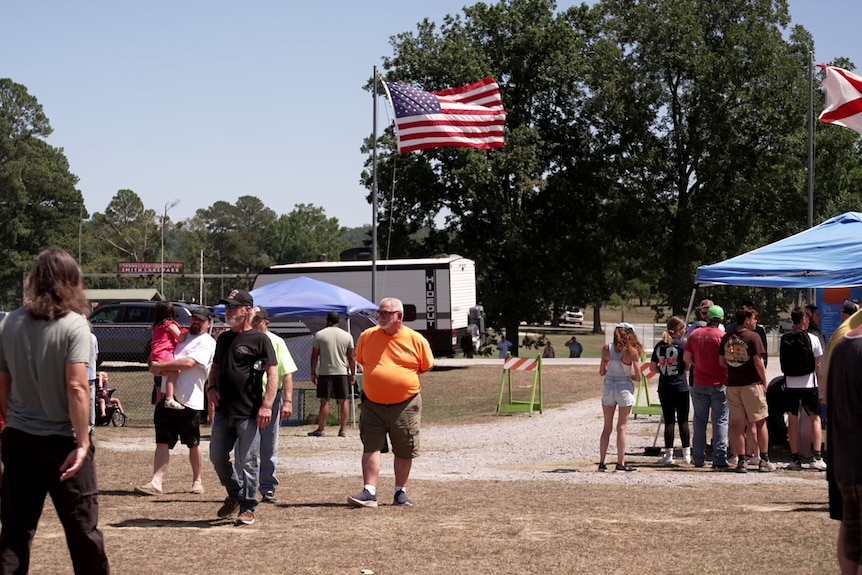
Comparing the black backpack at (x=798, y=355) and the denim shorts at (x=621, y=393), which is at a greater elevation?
the black backpack at (x=798, y=355)

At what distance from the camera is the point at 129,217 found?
142 meters

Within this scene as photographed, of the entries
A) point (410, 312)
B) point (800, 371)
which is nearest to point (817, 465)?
point (800, 371)

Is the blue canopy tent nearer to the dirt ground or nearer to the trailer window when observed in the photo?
the dirt ground

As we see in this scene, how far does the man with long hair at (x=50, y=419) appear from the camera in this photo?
215 inches

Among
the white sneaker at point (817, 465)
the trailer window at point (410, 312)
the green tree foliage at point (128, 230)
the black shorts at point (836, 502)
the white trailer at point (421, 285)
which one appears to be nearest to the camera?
the black shorts at point (836, 502)

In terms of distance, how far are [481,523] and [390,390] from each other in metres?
1.53

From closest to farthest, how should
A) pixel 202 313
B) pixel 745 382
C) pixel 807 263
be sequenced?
pixel 202 313
pixel 745 382
pixel 807 263

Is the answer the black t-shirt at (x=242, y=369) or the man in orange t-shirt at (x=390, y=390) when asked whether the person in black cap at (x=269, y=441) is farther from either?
the black t-shirt at (x=242, y=369)

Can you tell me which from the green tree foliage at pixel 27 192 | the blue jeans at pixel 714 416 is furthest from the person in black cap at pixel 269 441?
the green tree foliage at pixel 27 192

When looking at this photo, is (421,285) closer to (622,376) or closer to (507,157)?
(507,157)

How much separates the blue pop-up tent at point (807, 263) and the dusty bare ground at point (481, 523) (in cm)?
243

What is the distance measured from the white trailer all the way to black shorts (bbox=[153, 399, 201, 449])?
2098 centimetres

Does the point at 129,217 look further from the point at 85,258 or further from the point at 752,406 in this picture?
the point at 752,406

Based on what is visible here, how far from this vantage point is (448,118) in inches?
890
